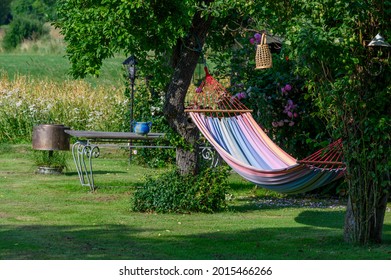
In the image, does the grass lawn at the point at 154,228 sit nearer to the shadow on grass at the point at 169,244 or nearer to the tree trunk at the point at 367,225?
the shadow on grass at the point at 169,244

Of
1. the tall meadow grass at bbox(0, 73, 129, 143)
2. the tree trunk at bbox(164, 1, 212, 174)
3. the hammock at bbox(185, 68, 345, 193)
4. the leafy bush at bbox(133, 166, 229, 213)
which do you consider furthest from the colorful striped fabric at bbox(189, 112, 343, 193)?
the tall meadow grass at bbox(0, 73, 129, 143)

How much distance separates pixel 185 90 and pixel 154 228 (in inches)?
71.3

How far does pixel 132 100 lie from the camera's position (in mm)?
14844

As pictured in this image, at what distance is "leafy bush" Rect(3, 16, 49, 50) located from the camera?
4228 centimetres

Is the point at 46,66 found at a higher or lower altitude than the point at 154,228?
higher

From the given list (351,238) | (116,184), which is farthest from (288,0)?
(116,184)

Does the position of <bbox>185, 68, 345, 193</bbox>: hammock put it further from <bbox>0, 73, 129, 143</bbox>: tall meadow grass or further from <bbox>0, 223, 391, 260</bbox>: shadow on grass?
<bbox>0, 73, 129, 143</bbox>: tall meadow grass

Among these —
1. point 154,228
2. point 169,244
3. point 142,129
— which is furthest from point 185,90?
point 169,244

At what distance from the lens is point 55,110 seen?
55.4ft

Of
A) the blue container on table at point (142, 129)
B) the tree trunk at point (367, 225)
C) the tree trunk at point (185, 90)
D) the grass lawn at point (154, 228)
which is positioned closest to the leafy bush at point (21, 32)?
the blue container on table at point (142, 129)

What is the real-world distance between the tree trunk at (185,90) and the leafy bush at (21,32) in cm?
3198

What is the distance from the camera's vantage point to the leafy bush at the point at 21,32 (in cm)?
4228

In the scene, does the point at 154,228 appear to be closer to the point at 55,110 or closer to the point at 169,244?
the point at 169,244
